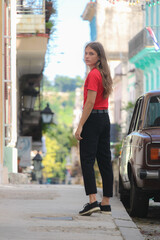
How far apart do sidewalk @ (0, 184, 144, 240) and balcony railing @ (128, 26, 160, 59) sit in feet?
97.6

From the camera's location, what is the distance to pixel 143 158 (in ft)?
28.8

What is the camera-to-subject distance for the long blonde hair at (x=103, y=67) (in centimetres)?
805

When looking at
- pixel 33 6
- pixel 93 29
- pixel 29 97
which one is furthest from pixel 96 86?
pixel 93 29

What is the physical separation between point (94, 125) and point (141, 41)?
34.0 metres

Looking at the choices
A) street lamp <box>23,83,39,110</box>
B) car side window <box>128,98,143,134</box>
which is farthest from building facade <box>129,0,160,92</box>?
car side window <box>128,98,143,134</box>

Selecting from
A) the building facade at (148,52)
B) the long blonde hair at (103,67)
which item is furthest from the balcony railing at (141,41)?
the long blonde hair at (103,67)

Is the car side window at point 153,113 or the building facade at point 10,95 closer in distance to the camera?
the car side window at point 153,113

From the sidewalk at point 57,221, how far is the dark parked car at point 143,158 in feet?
1.05

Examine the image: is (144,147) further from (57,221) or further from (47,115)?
(47,115)

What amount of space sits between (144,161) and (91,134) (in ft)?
3.25

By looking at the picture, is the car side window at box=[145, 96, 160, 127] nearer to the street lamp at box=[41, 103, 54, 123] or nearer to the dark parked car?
the dark parked car

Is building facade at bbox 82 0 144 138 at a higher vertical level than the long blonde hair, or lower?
higher

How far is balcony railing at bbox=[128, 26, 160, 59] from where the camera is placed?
39094mm

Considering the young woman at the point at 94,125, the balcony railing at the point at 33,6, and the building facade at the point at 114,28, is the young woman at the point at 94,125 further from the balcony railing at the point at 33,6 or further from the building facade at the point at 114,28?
the building facade at the point at 114,28
